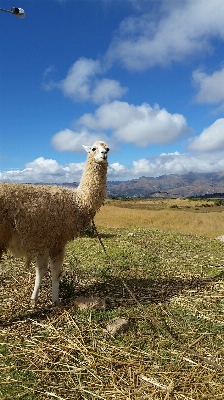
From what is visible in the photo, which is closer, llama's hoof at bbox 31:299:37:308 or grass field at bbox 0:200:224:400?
grass field at bbox 0:200:224:400

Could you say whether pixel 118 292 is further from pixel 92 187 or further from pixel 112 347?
pixel 112 347

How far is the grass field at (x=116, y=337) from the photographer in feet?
16.3

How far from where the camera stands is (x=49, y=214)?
752 centimetres

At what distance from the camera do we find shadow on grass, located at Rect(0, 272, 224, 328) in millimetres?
7570

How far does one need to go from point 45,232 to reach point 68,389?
337cm

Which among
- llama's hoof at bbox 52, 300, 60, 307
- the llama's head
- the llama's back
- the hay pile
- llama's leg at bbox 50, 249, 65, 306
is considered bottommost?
the hay pile

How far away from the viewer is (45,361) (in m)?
5.57

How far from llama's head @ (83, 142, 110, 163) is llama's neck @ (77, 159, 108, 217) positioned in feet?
0.55

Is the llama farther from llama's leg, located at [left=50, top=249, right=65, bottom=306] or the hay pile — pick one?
the hay pile

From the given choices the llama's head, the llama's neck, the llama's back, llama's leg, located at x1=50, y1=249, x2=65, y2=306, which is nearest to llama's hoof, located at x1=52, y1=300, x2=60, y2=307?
llama's leg, located at x1=50, y1=249, x2=65, y2=306

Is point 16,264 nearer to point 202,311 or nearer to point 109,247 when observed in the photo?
point 109,247

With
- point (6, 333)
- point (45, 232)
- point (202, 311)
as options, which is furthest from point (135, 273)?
point (6, 333)

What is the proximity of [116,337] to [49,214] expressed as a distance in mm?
2881

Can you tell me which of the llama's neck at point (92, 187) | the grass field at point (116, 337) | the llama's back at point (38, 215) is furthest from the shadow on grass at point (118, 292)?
the llama's neck at point (92, 187)
